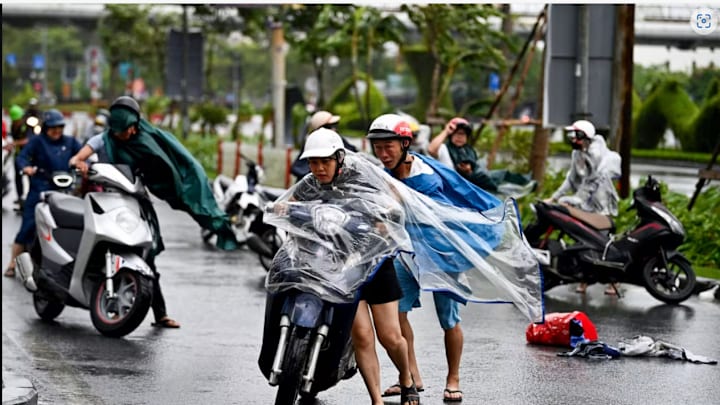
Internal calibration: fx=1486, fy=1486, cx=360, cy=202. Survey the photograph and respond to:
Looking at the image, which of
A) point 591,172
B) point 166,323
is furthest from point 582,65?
point 166,323

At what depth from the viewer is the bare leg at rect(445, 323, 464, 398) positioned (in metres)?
8.38

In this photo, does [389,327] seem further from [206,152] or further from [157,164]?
[206,152]

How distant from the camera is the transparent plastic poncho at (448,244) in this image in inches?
298

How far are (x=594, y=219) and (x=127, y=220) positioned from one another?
16.3 feet

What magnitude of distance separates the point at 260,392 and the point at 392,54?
61433mm

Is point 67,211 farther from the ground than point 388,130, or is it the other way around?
point 388,130

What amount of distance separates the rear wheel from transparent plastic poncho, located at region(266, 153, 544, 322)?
1.17 feet

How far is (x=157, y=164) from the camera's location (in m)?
11.2

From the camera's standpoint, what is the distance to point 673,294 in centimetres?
1326

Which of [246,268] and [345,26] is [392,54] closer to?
[345,26]

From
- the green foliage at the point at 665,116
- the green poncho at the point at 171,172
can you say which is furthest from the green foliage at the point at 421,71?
the green poncho at the point at 171,172

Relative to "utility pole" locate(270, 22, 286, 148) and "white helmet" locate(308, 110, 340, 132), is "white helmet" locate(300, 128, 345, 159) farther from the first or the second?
"utility pole" locate(270, 22, 286, 148)

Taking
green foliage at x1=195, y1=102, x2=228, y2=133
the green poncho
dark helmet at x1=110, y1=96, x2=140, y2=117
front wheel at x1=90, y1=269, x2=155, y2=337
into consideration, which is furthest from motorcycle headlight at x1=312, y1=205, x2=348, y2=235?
green foliage at x1=195, y1=102, x2=228, y2=133

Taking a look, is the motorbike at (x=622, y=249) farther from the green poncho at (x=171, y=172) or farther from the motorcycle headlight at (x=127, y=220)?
the motorcycle headlight at (x=127, y=220)
